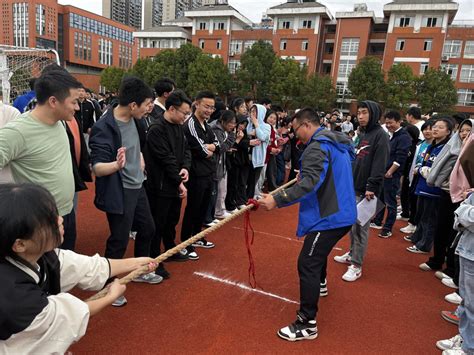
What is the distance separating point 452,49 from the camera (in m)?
35.9

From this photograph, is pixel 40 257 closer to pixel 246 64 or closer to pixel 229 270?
pixel 229 270

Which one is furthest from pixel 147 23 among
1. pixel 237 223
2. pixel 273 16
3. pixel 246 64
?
pixel 237 223

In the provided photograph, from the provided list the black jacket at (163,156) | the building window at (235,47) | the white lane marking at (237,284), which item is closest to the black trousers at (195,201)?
the black jacket at (163,156)

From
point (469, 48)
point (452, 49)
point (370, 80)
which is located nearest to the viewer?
point (370, 80)

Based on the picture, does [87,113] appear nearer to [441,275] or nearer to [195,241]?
[195,241]

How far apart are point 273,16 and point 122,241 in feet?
142

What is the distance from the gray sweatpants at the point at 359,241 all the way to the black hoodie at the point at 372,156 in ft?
0.73

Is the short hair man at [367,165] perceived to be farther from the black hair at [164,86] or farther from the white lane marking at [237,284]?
the black hair at [164,86]

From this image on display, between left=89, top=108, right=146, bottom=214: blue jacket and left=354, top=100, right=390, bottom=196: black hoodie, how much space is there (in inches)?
109

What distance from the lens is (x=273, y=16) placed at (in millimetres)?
41062

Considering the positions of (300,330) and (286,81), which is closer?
(300,330)

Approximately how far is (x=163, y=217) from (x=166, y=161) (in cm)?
67

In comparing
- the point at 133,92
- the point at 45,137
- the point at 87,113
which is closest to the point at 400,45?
the point at 87,113

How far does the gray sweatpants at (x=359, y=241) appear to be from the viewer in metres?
4.09
